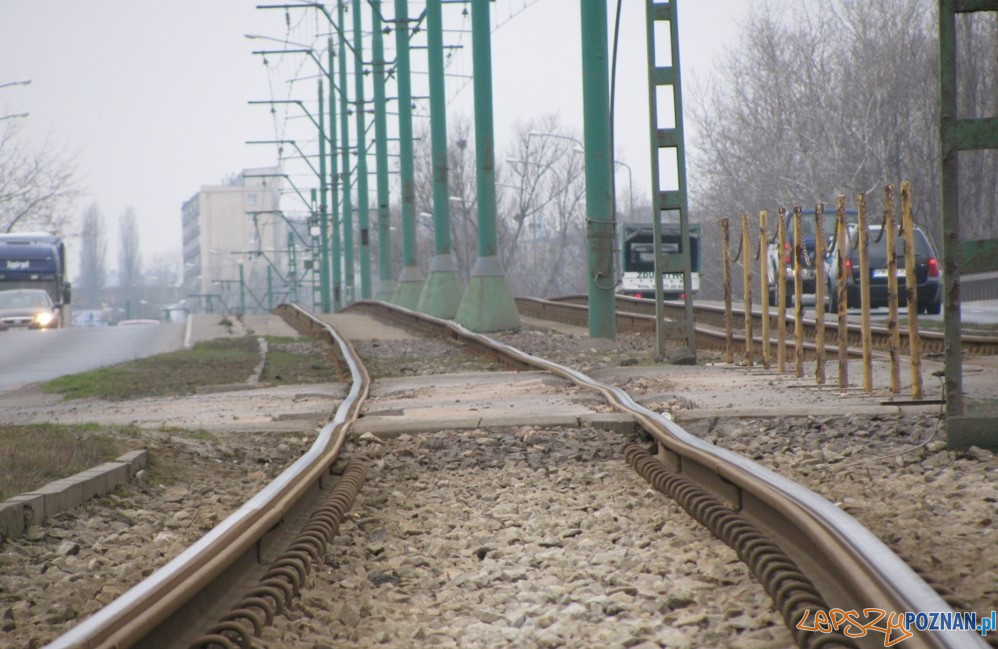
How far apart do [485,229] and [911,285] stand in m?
15.9

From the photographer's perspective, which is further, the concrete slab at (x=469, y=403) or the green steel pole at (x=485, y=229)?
the green steel pole at (x=485, y=229)

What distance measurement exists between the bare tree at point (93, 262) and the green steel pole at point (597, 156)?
483 ft

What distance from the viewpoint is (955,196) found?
6.61 m

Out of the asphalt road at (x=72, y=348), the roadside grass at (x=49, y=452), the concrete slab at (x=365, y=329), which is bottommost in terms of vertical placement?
the asphalt road at (x=72, y=348)

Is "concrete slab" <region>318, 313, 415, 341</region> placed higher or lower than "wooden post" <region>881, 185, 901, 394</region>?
lower

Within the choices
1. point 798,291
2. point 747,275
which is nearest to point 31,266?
point 747,275

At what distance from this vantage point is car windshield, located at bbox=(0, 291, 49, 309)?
4059 centimetres

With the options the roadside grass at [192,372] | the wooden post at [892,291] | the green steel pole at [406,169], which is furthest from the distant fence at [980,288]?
the wooden post at [892,291]

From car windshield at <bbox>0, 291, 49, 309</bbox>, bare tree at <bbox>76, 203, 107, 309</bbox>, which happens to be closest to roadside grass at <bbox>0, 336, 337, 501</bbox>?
car windshield at <bbox>0, 291, 49, 309</bbox>

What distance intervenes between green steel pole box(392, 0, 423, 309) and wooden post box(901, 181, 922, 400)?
2582 cm

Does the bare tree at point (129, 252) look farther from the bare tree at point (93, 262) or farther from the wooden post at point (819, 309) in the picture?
the wooden post at point (819, 309)

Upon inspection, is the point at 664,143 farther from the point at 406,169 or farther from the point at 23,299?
the point at 23,299

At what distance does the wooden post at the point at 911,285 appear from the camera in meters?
8.63

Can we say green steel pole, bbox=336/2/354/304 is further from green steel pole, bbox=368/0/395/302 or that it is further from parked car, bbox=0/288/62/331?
parked car, bbox=0/288/62/331
